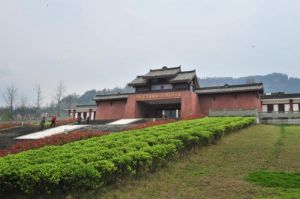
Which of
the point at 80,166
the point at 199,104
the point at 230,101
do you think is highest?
the point at 230,101

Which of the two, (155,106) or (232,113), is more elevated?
(155,106)

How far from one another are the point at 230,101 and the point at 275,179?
29.3 meters

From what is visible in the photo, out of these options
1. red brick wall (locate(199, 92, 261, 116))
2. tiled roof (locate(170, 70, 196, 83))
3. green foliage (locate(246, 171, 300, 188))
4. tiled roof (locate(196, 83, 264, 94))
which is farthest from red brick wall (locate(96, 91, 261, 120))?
green foliage (locate(246, 171, 300, 188))

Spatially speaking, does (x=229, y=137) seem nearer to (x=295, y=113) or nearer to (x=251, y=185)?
(x=251, y=185)

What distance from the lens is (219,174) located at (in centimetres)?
1028

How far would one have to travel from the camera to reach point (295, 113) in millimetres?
30094

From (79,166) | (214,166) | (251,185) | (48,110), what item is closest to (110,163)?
(79,166)

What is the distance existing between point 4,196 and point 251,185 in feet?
20.9

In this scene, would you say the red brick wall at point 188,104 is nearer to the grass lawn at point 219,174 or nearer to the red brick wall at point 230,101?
the red brick wall at point 230,101

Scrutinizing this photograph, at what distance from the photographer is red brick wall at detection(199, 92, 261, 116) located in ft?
120

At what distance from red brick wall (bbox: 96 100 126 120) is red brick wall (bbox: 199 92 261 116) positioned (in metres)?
10.6

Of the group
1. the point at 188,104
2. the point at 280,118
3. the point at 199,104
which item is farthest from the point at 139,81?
the point at 280,118

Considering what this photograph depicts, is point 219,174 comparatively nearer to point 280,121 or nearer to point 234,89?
point 280,121

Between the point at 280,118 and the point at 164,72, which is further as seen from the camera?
the point at 164,72
